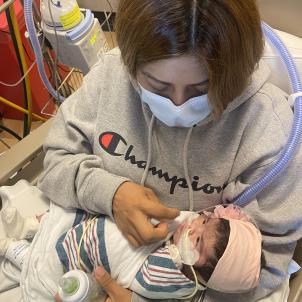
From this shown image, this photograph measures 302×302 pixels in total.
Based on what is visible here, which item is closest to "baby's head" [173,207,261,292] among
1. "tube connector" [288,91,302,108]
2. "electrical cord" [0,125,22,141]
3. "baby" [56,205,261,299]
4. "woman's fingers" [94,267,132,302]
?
"baby" [56,205,261,299]

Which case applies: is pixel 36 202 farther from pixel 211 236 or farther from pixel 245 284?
pixel 245 284

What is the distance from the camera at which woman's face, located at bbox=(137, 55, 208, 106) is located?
0.74 metres

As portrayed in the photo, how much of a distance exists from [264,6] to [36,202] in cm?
94

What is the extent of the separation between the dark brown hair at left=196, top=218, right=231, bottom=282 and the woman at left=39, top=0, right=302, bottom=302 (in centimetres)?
9

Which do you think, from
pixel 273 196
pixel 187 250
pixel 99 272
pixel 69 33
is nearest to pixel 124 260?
pixel 99 272

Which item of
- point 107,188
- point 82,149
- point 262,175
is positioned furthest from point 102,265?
point 262,175

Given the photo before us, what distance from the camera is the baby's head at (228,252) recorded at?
3.04 feet

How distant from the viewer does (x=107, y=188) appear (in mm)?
1022

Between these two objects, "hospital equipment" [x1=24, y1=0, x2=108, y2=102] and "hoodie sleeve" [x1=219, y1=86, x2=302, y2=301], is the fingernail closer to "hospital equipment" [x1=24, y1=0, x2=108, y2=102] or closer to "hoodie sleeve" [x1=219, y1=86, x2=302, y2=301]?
"hoodie sleeve" [x1=219, y1=86, x2=302, y2=301]

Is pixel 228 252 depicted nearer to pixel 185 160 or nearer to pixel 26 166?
pixel 185 160

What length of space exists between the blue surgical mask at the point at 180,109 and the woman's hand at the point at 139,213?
0.70 ft

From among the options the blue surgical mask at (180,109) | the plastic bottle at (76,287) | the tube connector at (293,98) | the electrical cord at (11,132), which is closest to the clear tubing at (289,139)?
the tube connector at (293,98)

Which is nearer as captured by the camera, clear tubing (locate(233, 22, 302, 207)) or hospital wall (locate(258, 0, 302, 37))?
clear tubing (locate(233, 22, 302, 207))

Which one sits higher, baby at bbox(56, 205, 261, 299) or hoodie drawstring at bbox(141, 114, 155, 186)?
hoodie drawstring at bbox(141, 114, 155, 186)
